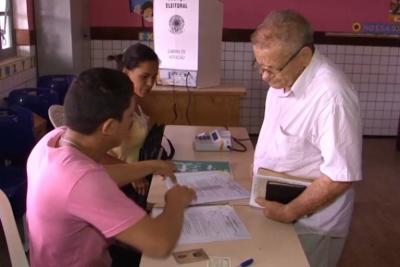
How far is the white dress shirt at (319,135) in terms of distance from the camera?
145 centimetres

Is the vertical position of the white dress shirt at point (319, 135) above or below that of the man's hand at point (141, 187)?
above

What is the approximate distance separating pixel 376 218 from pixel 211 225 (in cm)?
228

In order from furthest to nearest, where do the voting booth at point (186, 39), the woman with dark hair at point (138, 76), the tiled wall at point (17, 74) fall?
1. the tiled wall at point (17, 74)
2. the voting booth at point (186, 39)
3. the woman with dark hair at point (138, 76)

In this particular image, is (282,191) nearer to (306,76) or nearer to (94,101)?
(306,76)

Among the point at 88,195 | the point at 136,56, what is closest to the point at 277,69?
the point at 88,195

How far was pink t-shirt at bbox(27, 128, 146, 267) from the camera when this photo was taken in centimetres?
110

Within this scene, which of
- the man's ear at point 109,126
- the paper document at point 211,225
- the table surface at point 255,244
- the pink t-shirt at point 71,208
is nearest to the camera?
the pink t-shirt at point 71,208

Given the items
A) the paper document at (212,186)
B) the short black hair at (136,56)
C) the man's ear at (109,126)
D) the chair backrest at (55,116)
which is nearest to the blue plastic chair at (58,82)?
the chair backrest at (55,116)

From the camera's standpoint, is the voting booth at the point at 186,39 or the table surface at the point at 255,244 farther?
the voting booth at the point at 186,39

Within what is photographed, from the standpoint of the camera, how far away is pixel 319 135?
151 cm

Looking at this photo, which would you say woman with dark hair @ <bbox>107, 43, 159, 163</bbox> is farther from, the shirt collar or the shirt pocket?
the shirt collar

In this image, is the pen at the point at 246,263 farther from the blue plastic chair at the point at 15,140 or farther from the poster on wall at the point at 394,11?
the poster on wall at the point at 394,11

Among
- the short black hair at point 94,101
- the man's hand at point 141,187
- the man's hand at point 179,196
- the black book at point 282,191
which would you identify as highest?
the short black hair at point 94,101

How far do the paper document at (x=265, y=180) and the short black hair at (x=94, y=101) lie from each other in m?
0.59
